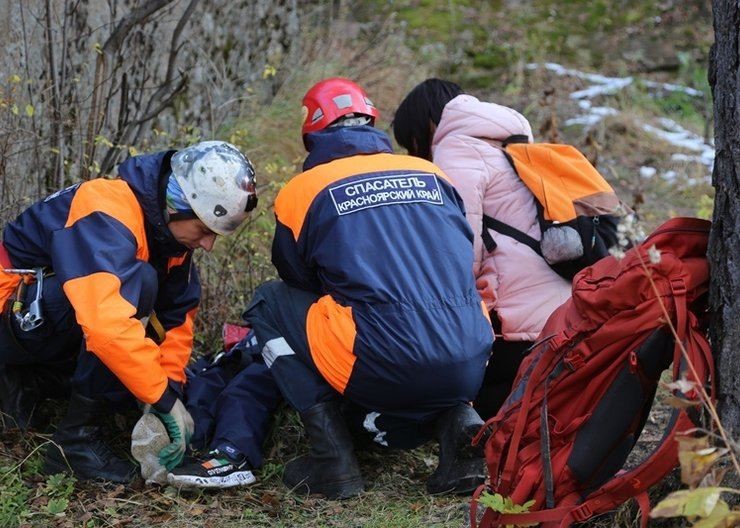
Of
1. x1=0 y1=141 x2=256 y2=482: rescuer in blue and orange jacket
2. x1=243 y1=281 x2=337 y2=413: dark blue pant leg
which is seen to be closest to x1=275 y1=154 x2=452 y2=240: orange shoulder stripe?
x1=0 y1=141 x2=256 y2=482: rescuer in blue and orange jacket

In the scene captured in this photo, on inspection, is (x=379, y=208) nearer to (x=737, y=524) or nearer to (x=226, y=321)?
(x=226, y=321)

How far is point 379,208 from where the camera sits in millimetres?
3746

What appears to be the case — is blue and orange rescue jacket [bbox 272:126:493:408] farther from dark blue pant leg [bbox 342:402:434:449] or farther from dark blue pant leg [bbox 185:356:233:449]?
dark blue pant leg [bbox 185:356:233:449]

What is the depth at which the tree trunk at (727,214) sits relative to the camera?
2562mm

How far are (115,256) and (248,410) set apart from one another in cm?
91

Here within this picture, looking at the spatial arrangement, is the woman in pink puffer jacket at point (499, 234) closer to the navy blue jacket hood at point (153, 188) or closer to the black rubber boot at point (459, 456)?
the black rubber boot at point (459, 456)

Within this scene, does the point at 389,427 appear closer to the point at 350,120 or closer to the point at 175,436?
the point at 175,436

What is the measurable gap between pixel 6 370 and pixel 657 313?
256 cm

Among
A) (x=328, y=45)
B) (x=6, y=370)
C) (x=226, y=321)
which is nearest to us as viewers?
(x=6, y=370)

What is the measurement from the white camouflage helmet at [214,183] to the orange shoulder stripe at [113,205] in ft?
0.62

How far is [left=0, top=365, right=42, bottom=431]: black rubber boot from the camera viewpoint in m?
4.03

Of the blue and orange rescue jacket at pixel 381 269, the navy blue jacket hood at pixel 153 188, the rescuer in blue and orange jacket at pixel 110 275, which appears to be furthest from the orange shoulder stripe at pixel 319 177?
the navy blue jacket hood at pixel 153 188

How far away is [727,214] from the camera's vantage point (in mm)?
2598

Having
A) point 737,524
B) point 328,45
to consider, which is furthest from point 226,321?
point 328,45
